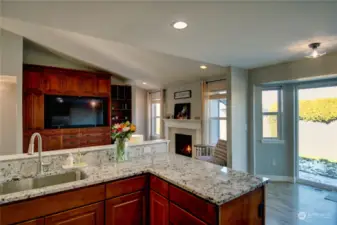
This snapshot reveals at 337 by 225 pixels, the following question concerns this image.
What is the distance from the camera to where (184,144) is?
234 inches

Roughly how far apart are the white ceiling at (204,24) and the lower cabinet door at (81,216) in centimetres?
170

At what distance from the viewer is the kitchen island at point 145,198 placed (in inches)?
56.2

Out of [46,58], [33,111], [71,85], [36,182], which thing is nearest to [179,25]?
[36,182]

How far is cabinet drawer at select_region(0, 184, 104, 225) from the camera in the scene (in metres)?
1.39

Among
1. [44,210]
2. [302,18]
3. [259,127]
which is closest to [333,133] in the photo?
[259,127]

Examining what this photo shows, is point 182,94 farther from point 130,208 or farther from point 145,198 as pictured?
point 130,208

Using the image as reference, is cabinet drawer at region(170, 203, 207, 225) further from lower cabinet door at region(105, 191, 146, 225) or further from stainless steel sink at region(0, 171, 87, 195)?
stainless steel sink at region(0, 171, 87, 195)

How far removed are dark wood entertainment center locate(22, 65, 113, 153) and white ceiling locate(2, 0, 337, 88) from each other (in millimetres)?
3578

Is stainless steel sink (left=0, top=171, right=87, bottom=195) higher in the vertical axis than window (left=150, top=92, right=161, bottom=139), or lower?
lower

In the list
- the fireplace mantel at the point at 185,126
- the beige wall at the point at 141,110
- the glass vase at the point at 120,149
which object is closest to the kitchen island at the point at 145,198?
the glass vase at the point at 120,149

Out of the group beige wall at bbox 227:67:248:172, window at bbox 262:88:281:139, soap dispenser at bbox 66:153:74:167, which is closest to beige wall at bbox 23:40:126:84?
beige wall at bbox 227:67:248:172

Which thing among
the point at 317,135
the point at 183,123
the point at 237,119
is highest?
the point at 237,119

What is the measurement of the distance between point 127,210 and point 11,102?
163 inches

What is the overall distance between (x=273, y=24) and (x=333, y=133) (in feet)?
9.25
